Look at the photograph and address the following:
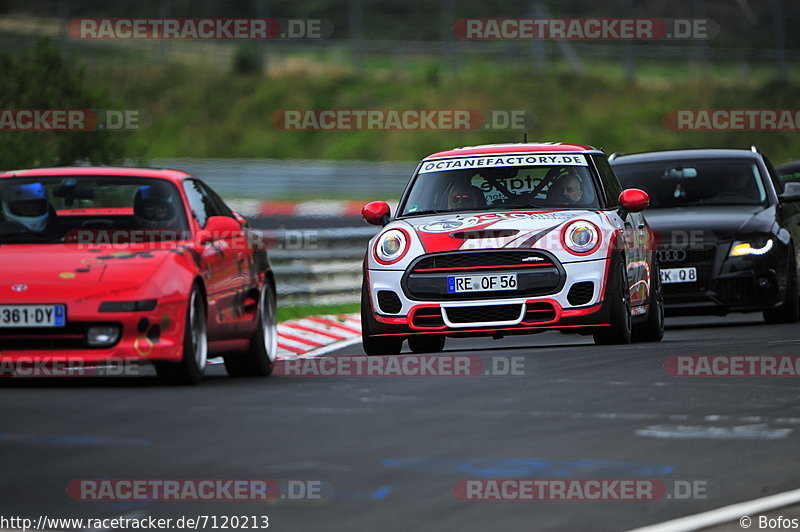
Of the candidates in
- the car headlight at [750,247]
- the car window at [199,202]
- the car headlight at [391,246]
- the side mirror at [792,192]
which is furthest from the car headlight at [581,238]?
the side mirror at [792,192]

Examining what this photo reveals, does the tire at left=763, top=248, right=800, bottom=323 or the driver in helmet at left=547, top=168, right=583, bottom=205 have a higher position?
the driver in helmet at left=547, top=168, right=583, bottom=205

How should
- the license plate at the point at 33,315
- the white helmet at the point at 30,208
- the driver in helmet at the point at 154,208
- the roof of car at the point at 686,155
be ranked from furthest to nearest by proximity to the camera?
the roof of car at the point at 686,155, the white helmet at the point at 30,208, the driver in helmet at the point at 154,208, the license plate at the point at 33,315

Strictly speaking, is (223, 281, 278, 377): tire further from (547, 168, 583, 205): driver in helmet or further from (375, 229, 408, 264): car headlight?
(547, 168, 583, 205): driver in helmet

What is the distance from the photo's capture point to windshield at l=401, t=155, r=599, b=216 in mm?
12938

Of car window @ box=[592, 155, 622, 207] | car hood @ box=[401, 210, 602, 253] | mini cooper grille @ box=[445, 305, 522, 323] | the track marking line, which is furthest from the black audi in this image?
the track marking line

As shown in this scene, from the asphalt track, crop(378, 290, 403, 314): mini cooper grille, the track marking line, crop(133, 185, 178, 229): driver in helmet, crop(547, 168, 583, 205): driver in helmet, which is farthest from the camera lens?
crop(547, 168, 583, 205): driver in helmet

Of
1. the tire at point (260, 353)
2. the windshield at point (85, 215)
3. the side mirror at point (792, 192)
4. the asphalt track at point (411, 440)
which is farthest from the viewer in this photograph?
the side mirror at point (792, 192)

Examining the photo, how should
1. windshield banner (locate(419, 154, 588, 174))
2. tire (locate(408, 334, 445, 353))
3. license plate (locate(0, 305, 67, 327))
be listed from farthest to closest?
tire (locate(408, 334, 445, 353)), windshield banner (locate(419, 154, 588, 174)), license plate (locate(0, 305, 67, 327))

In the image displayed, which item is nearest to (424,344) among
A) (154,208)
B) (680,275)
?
(154,208)

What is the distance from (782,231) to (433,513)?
9213 millimetres

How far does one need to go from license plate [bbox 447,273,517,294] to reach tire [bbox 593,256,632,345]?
685mm

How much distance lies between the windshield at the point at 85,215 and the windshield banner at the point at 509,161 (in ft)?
7.47

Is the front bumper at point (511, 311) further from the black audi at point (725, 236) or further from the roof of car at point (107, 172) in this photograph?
the black audi at point (725, 236)

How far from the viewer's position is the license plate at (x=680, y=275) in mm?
15570
